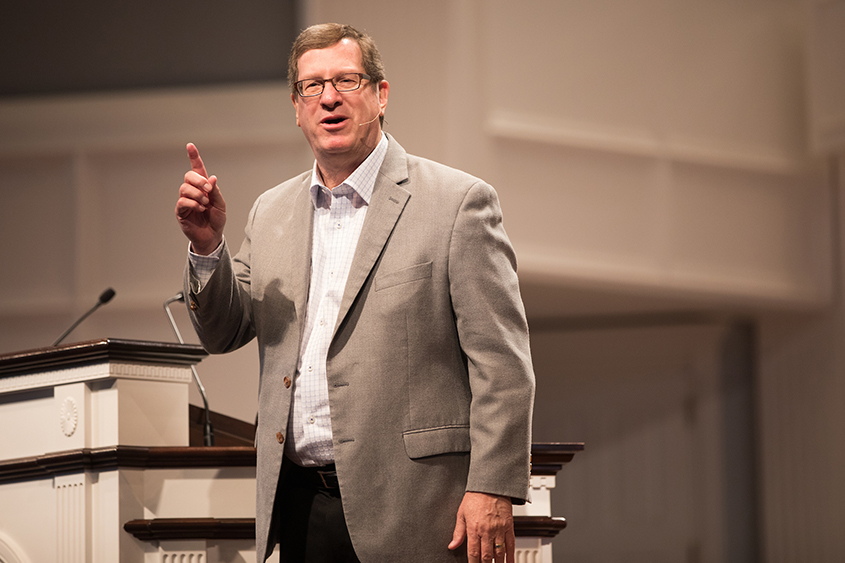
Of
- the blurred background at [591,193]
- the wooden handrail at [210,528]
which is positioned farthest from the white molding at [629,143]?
the wooden handrail at [210,528]

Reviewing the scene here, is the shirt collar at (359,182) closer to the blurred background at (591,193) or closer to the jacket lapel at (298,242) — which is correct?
the jacket lapel at (298,242)

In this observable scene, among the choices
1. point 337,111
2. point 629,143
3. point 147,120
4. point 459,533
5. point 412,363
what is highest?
point 147,120

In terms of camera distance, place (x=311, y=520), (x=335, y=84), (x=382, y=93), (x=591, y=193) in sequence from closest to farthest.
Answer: (x=311, y=520) → (x=335, y=84) → (x=382, y=93) → (x=591, y=193)

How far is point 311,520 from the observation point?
60.8 inches

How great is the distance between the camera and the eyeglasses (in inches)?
64.8

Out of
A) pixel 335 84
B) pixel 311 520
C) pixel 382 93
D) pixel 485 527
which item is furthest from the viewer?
pixel 382 93

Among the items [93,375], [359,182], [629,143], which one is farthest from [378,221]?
[629,143]

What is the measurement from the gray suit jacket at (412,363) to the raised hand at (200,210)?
6 centimetres

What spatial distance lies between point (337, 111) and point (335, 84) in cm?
5

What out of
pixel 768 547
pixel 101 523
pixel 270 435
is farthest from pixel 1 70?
Result: pixel 768 547

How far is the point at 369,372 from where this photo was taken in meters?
1.51

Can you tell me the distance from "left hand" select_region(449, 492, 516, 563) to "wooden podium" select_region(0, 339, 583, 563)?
0.73 m

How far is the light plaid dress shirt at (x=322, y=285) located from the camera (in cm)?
154

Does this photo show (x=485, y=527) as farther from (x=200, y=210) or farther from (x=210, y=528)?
(x=210, y=528)
